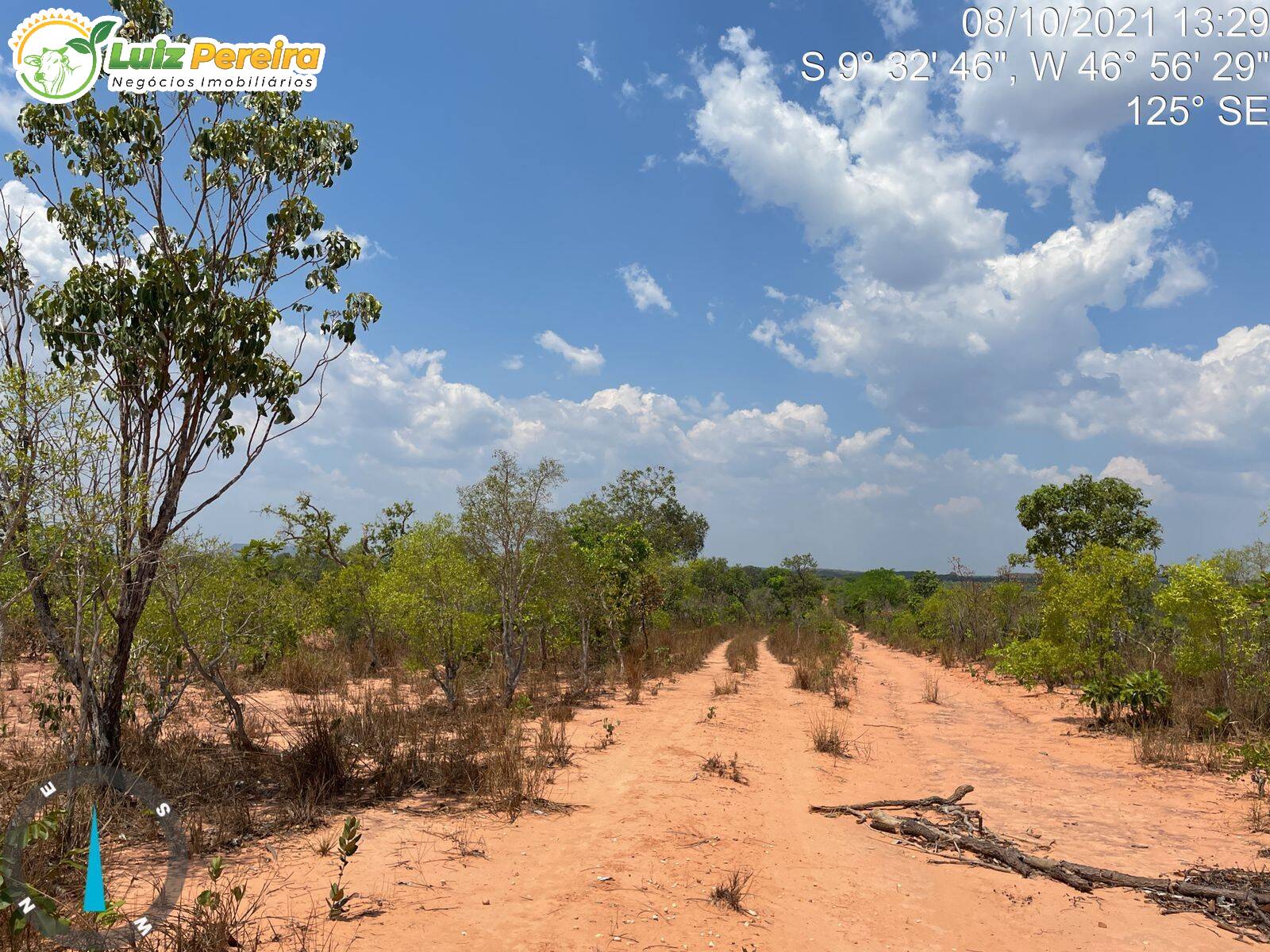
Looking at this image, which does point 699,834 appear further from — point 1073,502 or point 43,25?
point 1073,502

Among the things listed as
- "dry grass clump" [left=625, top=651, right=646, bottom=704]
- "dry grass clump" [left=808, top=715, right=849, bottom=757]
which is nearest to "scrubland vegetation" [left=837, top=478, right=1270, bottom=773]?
"dry grass clump" [left=808, top=715, right=849, bottom=757]

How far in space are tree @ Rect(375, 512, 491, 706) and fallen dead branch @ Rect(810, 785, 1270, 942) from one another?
283 inches

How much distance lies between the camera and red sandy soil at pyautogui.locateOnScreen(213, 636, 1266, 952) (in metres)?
5.25

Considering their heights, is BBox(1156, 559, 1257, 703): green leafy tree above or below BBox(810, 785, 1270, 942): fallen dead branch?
above

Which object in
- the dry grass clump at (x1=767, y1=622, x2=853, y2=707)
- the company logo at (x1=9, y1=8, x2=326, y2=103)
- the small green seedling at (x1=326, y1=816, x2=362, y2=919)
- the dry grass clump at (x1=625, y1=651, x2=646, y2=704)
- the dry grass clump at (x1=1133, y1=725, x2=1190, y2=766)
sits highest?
the company logo at (x1=9, y1=8, x2=326, y2=103)

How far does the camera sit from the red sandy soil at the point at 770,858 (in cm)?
525

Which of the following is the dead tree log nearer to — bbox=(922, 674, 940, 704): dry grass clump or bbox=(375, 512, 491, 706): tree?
bbox=(375, 512, 491, 706): tree

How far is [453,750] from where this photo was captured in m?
9.19

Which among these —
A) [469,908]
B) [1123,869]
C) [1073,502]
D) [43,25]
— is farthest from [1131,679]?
[43,25]

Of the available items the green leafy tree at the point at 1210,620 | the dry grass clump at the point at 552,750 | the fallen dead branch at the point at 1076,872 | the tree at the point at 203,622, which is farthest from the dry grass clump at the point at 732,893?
the green leafy tree at the point at 1210,620

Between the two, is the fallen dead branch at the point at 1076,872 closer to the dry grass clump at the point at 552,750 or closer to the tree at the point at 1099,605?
the dry grass clump at the point at 552,750

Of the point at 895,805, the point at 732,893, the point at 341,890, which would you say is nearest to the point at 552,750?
the point at 895,805

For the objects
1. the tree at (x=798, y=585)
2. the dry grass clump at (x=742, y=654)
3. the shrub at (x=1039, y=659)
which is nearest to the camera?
the shrub at (x=1039, y=659)

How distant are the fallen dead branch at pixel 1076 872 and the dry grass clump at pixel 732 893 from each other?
8.06 feet
